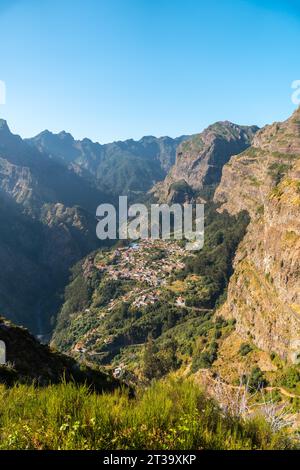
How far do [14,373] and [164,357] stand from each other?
69.5 meters

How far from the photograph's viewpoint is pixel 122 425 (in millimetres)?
5418

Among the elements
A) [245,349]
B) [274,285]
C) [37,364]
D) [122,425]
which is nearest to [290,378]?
[245,349]

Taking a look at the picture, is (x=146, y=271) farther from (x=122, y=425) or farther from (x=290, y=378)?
(x=122, y=425)

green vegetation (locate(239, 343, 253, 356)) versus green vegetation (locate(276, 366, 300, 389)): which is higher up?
green vegetation (locate(276, 366, 300, 389))

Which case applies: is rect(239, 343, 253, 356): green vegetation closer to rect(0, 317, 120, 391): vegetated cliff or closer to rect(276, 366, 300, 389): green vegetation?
rect(276, 366, 300, 389): green vegetation

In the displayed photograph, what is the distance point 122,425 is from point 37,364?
1476 cm

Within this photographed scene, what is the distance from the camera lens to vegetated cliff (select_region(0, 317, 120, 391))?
1694 centimetres

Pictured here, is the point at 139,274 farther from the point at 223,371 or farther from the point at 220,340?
the point at 223,371

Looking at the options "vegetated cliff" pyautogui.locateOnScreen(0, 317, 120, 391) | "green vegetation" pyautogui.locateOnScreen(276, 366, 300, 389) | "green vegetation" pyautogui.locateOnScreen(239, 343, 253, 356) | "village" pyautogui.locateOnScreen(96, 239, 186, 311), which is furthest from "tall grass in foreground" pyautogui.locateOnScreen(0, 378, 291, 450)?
"village" pyautogui.locateOnScreen(96, 239, 186, 311)

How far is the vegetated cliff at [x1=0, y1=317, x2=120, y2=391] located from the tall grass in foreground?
417 inches

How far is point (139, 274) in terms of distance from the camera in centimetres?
16988

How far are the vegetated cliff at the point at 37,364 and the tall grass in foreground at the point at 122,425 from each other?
10.6 meters

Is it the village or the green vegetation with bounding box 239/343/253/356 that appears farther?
the village
